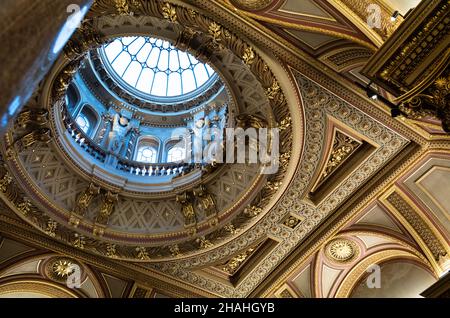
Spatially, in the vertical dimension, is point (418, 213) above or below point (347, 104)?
below

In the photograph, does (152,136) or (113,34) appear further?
(152,136)

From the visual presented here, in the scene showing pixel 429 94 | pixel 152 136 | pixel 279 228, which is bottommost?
pixel 429 94

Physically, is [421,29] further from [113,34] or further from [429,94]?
[113,34]

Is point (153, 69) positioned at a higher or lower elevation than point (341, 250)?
higher

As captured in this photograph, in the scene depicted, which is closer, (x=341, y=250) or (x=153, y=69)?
(x=341, y=250)

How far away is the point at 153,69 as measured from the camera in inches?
649

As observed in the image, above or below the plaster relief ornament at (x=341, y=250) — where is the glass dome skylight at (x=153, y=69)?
above

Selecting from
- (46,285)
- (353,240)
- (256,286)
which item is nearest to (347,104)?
(353,240)

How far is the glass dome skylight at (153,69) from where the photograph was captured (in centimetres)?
1470

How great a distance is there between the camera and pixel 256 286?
37.6ft

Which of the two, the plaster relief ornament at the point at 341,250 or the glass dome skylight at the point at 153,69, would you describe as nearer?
the plaster relief ornament at the point at 341,250

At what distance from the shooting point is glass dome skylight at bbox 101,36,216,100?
48.2ft

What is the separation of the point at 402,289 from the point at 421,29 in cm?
866
